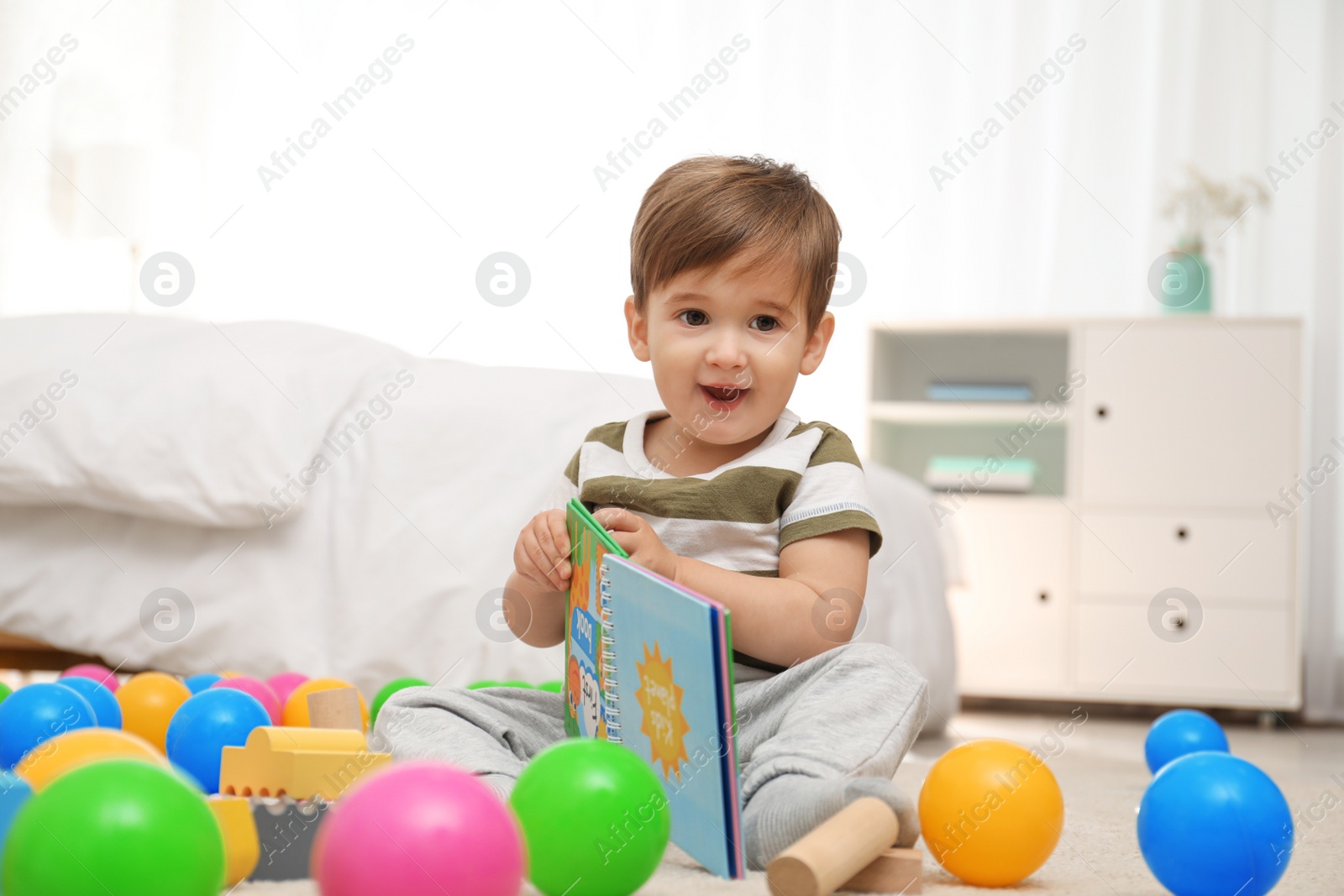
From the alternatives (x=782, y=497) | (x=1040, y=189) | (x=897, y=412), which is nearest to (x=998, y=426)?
(x=897, y=412)

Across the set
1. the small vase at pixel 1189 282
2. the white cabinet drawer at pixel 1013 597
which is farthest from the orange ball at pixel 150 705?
the small vase at pixel 1189 282

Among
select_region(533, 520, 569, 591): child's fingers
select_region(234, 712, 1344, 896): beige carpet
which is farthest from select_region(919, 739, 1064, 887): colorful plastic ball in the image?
select_region(533, 520, 569, 591): child's fingers

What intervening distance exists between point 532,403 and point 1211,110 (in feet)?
7.25

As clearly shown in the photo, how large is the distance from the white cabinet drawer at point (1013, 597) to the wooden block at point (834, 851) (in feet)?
6.86

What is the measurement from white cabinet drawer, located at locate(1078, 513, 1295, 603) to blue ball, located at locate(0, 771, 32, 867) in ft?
7.85

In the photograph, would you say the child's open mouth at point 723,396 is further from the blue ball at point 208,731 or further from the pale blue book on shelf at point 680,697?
the blue ball at point 208,731

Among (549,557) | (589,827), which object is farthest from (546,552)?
(589,827)

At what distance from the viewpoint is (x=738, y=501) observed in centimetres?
99

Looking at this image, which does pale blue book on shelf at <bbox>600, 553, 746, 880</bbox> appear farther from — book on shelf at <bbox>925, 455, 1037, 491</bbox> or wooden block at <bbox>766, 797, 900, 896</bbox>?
book on shelf at <bbox>925, 455, 1037, 491</bbox>

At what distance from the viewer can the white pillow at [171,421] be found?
1.47m

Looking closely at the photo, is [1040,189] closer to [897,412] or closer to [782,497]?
[897,412]

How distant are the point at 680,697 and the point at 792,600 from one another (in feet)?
0.72

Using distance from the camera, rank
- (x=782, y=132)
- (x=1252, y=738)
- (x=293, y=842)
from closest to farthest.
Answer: (x=293, y=842)
(x=1252, y=738)
(x=782, y=132)

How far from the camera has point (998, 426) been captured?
3.04 meters
